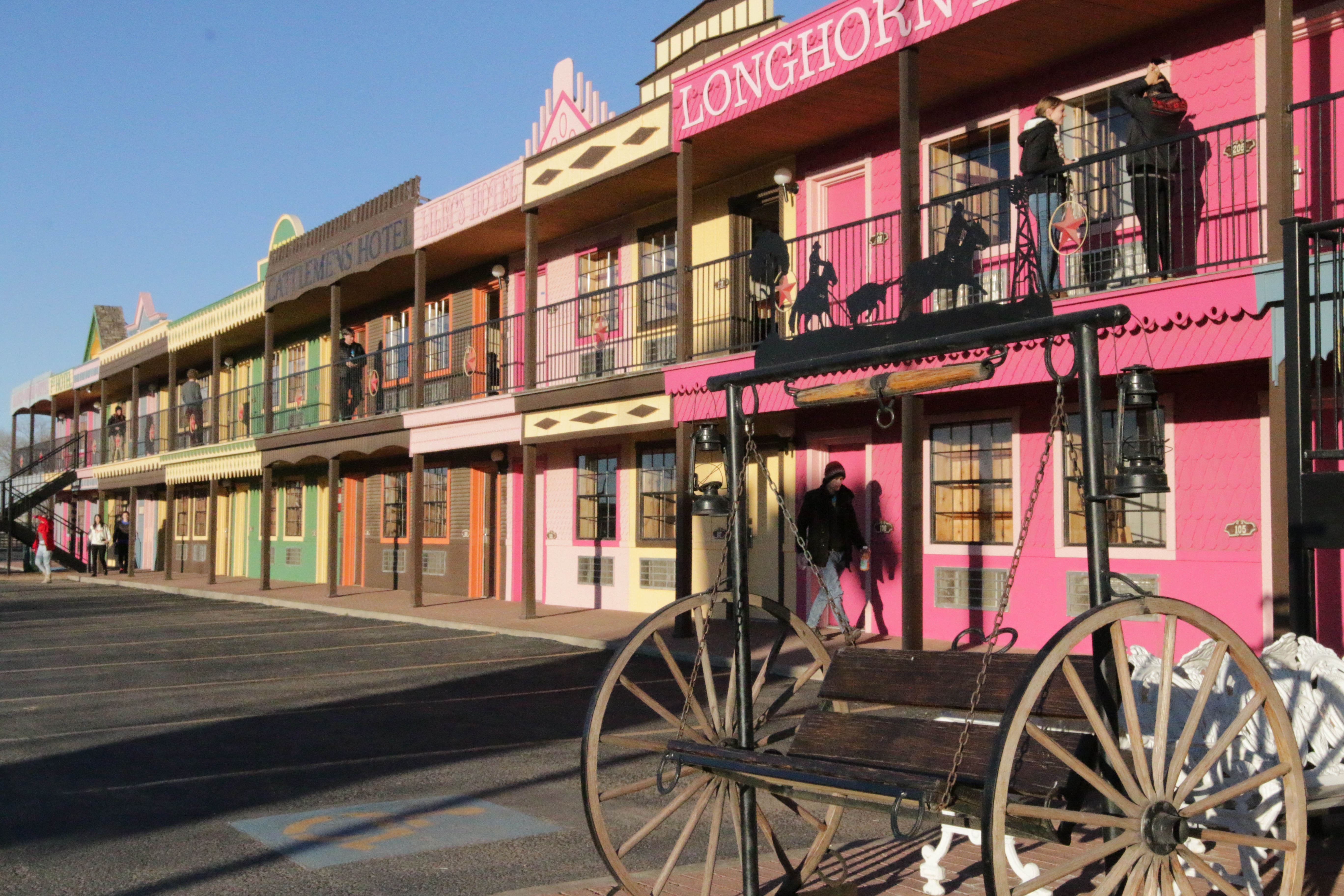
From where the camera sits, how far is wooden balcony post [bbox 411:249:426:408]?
69.4 ft

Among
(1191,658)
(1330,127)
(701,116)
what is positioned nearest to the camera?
(1191,658)

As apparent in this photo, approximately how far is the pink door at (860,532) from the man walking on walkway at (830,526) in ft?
2.01

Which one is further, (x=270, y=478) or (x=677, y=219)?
(x=270, y=478)

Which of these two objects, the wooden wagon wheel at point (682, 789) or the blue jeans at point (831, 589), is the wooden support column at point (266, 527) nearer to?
the blue jeans at point (831, 589)

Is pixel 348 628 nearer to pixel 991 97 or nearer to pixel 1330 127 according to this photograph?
pixel 991 97

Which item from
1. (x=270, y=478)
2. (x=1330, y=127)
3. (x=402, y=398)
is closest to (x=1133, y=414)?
(x=1330, y=127)

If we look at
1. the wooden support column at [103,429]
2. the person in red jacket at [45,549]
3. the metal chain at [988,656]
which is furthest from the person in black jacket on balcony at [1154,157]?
the wooden support column at [103,429]

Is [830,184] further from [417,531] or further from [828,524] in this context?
[417,531]

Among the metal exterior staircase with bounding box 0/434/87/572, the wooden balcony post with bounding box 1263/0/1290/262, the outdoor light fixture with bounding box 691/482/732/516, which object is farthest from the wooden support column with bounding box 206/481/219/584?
the outdoor light fixture with bounding box 691/482/732/516

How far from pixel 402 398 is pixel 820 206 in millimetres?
11710

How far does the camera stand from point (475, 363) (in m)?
22.1

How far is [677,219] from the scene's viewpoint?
16.2 m

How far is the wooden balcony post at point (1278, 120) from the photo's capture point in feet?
31.5

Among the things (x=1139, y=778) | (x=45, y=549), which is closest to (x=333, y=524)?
(x=45, y=549)
